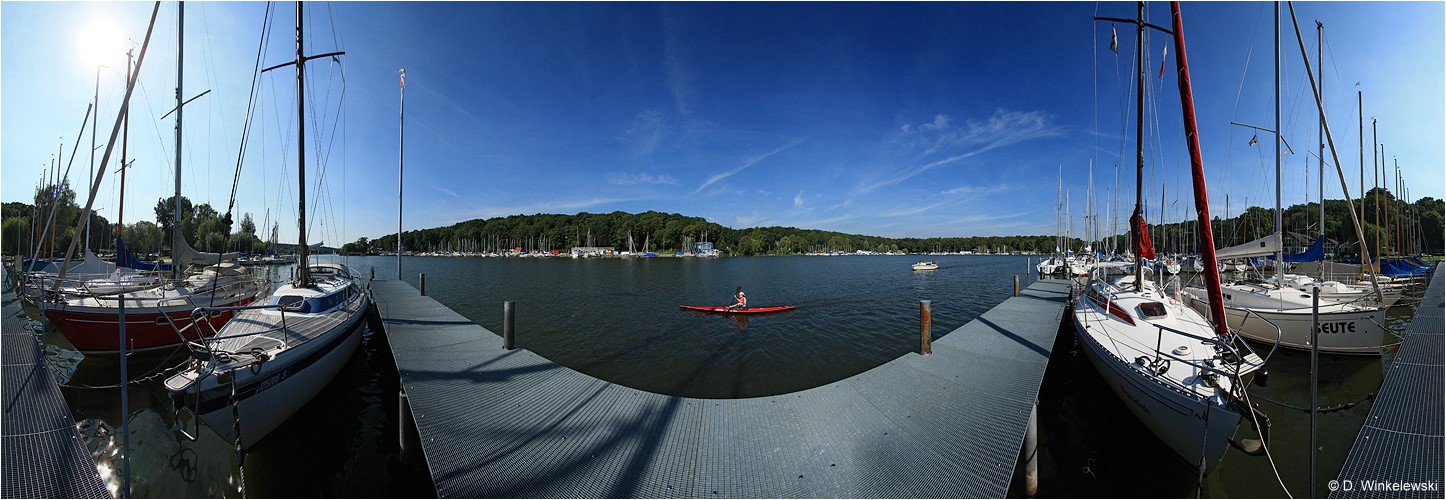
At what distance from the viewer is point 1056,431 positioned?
711 cm

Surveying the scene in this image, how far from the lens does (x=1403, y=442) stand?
5402mm

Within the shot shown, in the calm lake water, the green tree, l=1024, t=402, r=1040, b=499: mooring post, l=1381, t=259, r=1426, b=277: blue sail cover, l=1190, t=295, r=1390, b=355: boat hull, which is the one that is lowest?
the calm lake water

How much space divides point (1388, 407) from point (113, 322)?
80.4 ft

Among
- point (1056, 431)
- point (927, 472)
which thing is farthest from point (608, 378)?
point (1056, 431)

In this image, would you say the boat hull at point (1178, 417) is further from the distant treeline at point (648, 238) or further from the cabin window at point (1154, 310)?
the distant treeline at point (648, 238)

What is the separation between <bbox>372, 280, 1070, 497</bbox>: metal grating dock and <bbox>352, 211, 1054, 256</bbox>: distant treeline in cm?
11337

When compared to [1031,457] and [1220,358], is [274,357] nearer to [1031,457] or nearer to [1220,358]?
[1031,457]

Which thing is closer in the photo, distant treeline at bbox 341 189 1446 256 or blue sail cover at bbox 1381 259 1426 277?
blue sail cover at bbox 1381 259 1426 277

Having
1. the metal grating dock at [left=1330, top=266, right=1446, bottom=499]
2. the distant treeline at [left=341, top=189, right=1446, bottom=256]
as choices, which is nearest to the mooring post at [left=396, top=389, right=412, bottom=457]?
the metal grating dock at [left=1330, top=266, right=1446, bottom=499]

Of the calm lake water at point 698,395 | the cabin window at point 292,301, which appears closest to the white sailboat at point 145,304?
the calm lake water at point 698,395

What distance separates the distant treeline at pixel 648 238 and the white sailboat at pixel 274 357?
110 m

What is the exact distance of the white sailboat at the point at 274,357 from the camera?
5656mm

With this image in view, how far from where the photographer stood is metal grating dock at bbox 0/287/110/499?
4566 mm

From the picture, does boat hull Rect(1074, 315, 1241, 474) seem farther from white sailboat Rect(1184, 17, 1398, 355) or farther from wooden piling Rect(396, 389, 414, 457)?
wooden piling Rect(396, 389, 414, 457)
